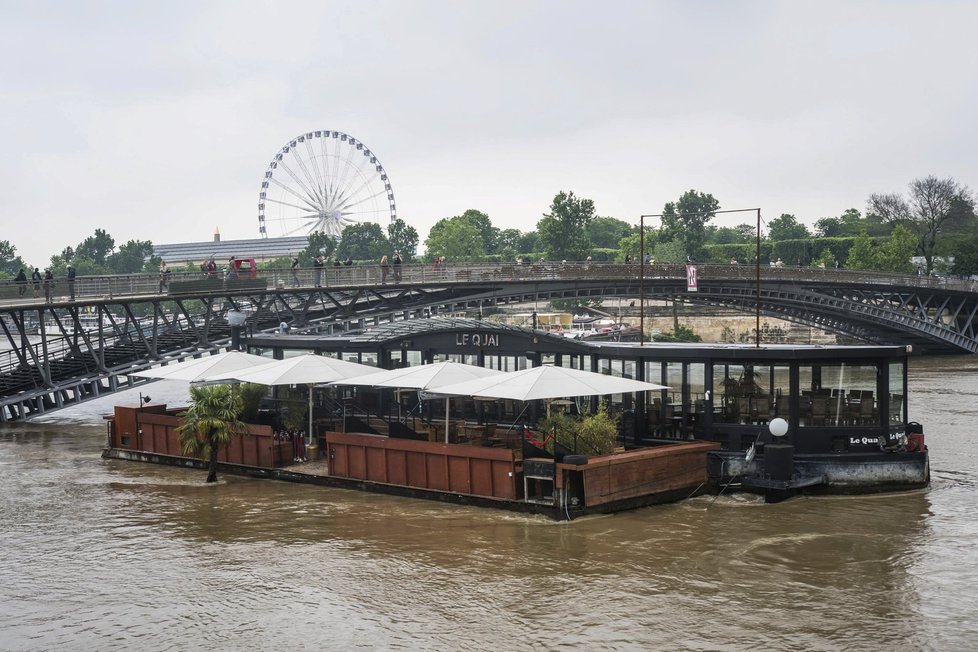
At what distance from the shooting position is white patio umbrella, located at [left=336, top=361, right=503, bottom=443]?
2544 centimetres

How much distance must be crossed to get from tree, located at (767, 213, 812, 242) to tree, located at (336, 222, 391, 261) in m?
57.1

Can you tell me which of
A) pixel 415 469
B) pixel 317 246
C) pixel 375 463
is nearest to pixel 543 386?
pixel 415 469

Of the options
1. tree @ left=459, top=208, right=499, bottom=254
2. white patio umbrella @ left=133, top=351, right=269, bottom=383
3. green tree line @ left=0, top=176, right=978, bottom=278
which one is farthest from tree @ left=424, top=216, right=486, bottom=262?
white patio umbrella @ left=133, top=351, right=269, bottom=383

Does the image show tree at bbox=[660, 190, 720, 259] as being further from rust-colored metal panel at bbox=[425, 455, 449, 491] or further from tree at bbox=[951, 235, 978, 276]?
rust-colored metal panel at bbox=[425, 455, 449, 491]

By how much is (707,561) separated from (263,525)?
9494mm

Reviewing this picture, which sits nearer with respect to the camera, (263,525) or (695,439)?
(263,525)

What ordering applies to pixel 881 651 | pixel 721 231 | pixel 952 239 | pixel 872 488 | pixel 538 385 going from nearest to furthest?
pixel 881 651, pixel 538 385, pixel 872 488, pixel 952 239, pixel 721 231

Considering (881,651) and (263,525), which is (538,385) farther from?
(881,651)

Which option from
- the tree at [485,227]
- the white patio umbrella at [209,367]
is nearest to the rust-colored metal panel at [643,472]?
the white patio umbrella at [209,367]

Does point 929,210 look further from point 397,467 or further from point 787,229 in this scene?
point 397,467

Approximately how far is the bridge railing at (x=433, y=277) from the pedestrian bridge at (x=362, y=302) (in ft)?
0.28

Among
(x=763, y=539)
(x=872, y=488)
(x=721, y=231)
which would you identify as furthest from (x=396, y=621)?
(x=721, y=231)

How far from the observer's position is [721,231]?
180 meters

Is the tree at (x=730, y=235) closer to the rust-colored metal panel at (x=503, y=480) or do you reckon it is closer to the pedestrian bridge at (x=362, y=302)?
the pedestrian bridge at (x=362, y=302)
